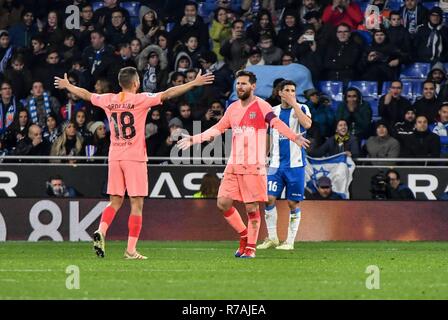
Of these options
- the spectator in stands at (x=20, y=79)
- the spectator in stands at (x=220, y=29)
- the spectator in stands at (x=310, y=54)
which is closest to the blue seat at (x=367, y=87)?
the spectator in stands at (x=310, y=54)

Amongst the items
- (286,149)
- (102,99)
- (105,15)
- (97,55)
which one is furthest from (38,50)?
(102,99)

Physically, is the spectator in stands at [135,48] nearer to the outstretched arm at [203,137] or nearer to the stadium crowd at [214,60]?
the stadium crowd at [214,60]

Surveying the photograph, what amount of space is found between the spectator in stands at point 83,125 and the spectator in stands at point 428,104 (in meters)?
5.86

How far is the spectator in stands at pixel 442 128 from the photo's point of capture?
22.8m

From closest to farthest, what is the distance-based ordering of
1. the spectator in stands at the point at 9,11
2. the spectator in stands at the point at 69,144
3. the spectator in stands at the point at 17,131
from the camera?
the spectator in stands at the point at 69,144 < the spectator in stands at the point at 17,131 < the spectator in stands at the point at 9,11

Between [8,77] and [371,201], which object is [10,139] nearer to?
[8,77]

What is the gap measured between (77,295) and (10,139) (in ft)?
42.6

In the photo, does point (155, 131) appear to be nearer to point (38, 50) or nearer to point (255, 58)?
point (255, 58)

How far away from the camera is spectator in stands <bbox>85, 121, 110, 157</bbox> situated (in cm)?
2266

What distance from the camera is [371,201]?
20953mm

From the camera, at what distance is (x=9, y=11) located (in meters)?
27.4

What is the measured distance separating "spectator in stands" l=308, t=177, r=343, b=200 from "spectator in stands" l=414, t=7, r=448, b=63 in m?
4.84

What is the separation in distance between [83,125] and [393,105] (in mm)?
5598

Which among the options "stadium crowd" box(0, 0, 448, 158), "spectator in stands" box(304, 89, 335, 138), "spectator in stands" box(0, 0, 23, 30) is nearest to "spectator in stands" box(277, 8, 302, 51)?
"stadium crowd" box(0, 0, 448, 158)
